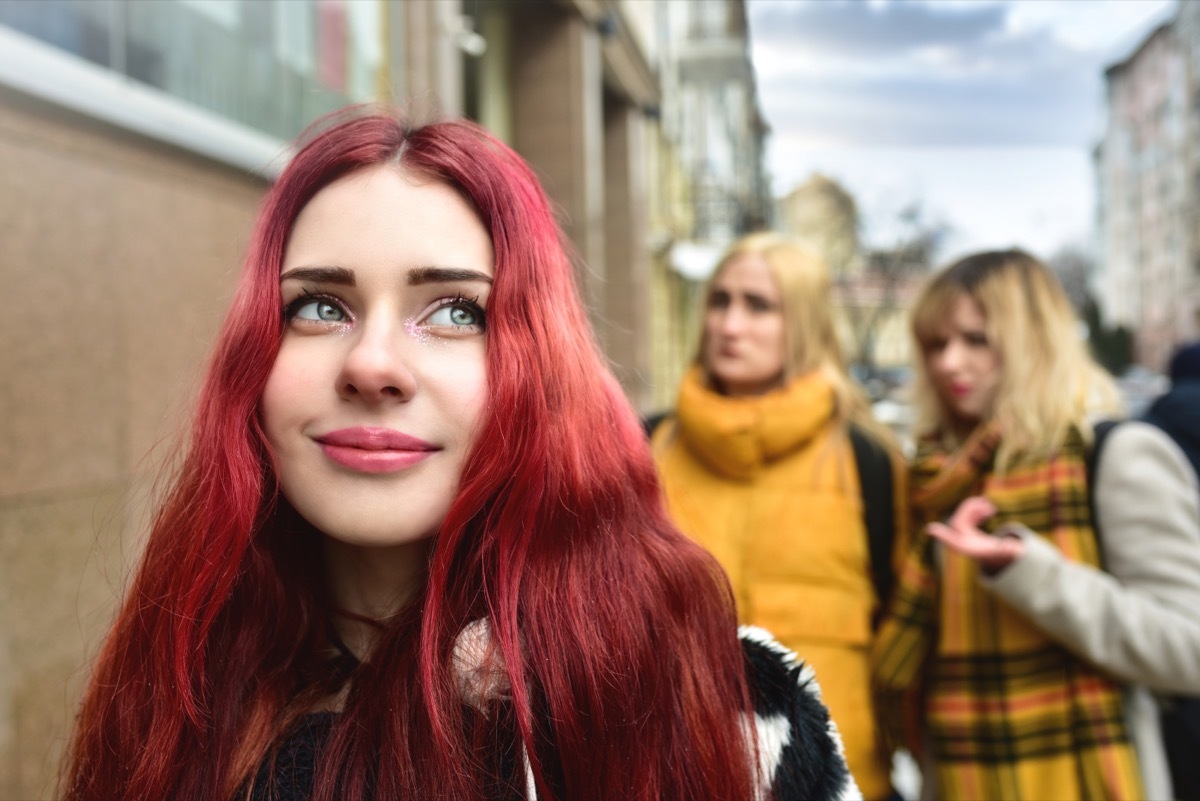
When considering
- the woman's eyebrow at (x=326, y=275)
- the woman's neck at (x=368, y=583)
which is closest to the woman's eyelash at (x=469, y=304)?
the woman's eyebrow at (x=326, y=275)

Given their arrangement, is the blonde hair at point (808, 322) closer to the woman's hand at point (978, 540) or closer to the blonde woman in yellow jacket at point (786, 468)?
the blonde woman in yellow jacket at point (786, 468)

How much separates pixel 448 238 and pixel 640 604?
521 mm


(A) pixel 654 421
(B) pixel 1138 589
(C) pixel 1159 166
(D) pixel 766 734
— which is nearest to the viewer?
(D) pixel 766 734

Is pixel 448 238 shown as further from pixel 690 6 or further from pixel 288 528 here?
pixel 690 6

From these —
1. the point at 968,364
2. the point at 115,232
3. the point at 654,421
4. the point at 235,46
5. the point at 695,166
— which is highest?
the point at 695,166

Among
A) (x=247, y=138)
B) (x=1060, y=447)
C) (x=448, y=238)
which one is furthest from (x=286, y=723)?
(x=247, y=138)

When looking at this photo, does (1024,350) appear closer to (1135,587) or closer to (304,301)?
(1135,587)

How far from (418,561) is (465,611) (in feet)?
0.40

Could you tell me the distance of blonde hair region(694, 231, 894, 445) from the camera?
254 centimetres

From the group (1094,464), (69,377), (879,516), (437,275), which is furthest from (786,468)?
(69,377)

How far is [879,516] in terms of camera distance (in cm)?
236

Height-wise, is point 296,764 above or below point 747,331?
below

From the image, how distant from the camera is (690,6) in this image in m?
11.4

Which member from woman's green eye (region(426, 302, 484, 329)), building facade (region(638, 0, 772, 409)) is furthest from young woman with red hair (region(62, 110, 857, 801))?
building facade (region(638, 0, 772, 409))
